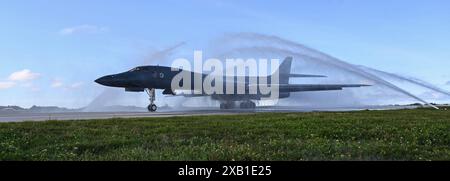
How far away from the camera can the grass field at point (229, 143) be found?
9.48m

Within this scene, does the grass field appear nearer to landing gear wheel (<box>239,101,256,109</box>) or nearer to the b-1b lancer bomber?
the b-1b lancer bomber

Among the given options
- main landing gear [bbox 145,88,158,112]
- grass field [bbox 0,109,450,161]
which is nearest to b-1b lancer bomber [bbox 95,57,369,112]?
main landing gear [bbox 145,88,158,112]

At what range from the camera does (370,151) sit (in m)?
10.0

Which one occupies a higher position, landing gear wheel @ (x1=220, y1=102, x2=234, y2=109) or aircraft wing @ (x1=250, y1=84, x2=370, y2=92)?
aircraft wing @ (x1=250, y1=84, x2=370, y2=92)

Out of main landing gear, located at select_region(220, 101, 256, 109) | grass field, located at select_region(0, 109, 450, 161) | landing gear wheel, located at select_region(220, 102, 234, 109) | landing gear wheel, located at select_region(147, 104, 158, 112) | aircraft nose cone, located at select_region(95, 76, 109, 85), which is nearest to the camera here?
grass field, located at select_region(0, 109, 450, 161)

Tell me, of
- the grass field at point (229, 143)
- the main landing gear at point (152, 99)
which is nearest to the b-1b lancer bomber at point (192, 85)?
the main landing gear at point (152, 99)

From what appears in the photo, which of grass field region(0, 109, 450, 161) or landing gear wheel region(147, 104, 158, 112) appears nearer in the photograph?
grass field region(0, 109, 450, 161)

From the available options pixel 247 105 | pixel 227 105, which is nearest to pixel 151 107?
pixel 227 105

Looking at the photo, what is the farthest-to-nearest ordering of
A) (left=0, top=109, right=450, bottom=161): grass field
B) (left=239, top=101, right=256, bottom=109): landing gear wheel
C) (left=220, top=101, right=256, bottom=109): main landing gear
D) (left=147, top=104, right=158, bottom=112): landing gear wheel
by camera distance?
(left=239, top=101, right=256, bottom=109): landing gear wheel → (left=220, top=101, right=256, bottom=109): main landing gear → (left=147, top=104, right=158, bottom=112): landing gear wheel → (left=0, top=109, right=450, bottom=161): grass field

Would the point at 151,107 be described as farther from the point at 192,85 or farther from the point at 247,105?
the point at 247,105

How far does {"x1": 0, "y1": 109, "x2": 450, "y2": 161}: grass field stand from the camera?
31.1 feet
